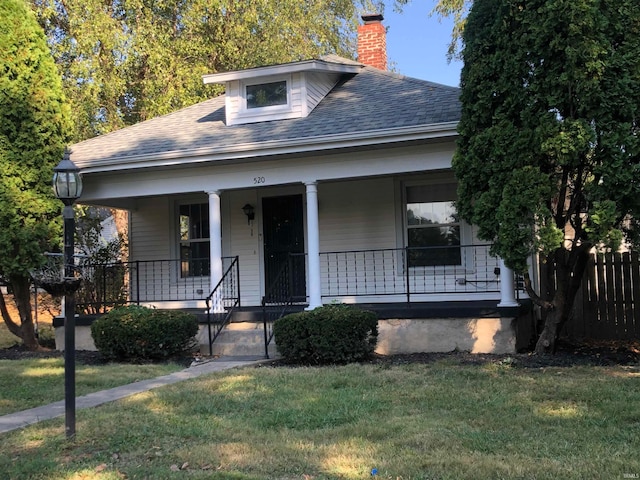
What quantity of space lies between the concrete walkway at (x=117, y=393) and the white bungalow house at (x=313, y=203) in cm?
131

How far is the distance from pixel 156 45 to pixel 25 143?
829 cm

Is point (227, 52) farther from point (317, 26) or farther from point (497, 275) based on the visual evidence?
point (497, 275)

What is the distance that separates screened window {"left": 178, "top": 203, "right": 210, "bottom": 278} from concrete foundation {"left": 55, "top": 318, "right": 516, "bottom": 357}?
2871mm

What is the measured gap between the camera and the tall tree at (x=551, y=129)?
711 cm

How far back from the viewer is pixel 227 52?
19.5 meters

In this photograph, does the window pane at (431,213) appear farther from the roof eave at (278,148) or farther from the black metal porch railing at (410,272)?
the roof eave at (278,148)

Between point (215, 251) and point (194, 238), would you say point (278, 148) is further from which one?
point (194, 238)

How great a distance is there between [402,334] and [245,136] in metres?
4.57

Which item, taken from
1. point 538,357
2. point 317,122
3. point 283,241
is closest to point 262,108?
point 317,122

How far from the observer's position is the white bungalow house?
9812mm

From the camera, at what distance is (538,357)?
8180mm

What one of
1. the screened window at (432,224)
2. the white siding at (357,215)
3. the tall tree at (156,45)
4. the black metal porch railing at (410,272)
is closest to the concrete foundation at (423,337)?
the black metal porch railing at (410,272)

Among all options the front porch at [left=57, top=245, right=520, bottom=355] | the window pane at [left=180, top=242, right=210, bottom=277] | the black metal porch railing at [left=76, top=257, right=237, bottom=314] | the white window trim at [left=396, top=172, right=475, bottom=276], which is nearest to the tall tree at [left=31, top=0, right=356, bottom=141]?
the black metal porch railing at [left=76, top=257, right=237, bottom=314]

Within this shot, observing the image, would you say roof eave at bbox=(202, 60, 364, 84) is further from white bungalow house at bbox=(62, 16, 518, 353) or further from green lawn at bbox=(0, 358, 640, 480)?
green lawn at bbox=(0, 358, 640, 480)
